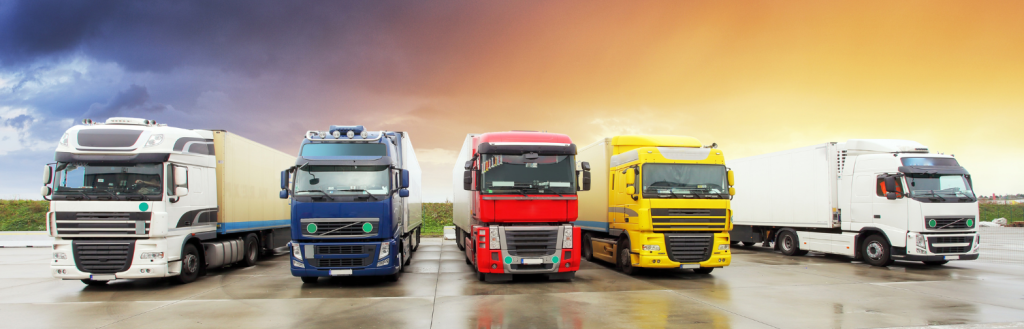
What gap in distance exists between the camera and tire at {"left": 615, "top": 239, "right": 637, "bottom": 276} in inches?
472

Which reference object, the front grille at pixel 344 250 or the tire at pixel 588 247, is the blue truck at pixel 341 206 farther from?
the tire at pixel 588 247

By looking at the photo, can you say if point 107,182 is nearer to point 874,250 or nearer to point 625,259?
point 625,259

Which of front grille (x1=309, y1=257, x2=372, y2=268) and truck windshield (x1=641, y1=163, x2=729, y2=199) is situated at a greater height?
truck windshield (x1=641, y1=163, x2=729, y2=199)

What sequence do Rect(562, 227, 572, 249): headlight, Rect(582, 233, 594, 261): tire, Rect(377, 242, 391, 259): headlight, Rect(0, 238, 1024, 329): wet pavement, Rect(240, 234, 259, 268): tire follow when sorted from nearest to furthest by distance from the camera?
Rect(0, 238, 1024, 329): wet pavement
Rect(377, 242, 391, 259): headlight
Rect(562, 227, 572, 249): headlight
Rect(240, 234, 259, 268): tire
Rect(582, 233, 594, 261): tire

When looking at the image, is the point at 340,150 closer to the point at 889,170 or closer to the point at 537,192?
the point at 537,192

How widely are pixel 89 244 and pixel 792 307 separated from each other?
13056 mm

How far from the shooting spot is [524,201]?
34.3 ft

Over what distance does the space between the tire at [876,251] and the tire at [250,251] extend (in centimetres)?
1711

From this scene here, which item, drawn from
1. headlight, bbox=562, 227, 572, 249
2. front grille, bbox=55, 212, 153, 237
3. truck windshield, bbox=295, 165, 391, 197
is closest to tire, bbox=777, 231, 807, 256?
headlight, bbox=562, 227, 572, 249

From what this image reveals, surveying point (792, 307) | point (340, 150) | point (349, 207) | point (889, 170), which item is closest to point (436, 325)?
point (349, 207)

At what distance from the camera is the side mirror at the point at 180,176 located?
10.6m

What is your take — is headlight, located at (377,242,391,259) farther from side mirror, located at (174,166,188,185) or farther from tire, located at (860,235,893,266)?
tire, located at (860,235,893,266)

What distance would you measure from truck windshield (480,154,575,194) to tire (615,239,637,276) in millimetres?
2590

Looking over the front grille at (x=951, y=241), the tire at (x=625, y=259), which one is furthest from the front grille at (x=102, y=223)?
the front grille at (x=951, y=241)
